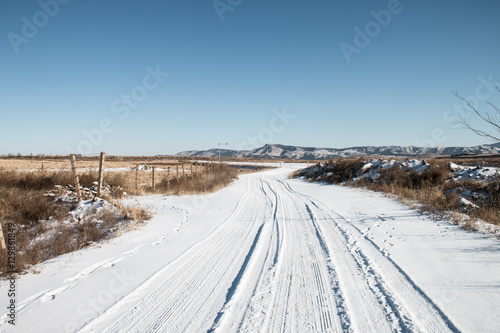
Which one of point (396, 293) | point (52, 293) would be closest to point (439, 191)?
point (396, 293)

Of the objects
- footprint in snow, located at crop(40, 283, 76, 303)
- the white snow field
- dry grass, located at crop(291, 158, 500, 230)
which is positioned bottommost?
footprint in snow, located at crop(40, 283, 76, 303)

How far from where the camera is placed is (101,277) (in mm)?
3875

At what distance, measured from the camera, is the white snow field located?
105 inches

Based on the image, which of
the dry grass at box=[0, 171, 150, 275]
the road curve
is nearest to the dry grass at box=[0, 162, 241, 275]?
the dry grass at box=[0, 171, 150, 275]

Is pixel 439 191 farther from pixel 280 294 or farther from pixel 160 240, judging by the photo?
pixel 160 240

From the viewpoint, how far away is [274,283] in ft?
11.5

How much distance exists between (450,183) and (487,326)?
34.9 feet

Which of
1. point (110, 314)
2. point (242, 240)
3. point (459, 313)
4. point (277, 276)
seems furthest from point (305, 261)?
point (110, 314)

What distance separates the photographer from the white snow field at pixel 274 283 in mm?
2676

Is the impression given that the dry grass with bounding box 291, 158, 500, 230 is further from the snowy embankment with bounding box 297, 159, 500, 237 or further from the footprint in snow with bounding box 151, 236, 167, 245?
the footprint in snow with bounding box 151, 236, 167, 245

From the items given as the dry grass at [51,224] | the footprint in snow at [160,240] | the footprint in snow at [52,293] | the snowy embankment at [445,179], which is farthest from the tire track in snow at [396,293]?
the dry grass at [51,224]

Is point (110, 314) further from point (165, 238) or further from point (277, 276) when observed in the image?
point (165, 238)

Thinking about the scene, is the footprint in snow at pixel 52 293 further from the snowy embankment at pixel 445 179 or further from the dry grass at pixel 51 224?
the snowy embankment at pixel 445 179

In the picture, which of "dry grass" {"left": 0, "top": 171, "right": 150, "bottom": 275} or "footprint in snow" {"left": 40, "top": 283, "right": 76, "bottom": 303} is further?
"dry grass" {"left": 0, "top": 171, "right": 150, "bottom": 275}
